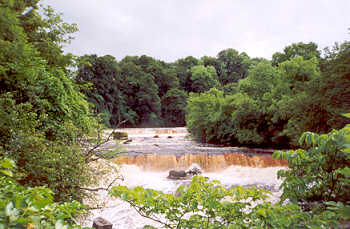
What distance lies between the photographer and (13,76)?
278 inches

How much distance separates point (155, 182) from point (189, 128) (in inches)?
564

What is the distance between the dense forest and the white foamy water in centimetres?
288

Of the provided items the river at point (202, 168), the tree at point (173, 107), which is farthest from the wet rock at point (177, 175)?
the tree at point (173, 107)

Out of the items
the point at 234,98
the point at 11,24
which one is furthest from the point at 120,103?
the point at 11,24

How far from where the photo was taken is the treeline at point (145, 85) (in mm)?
40438

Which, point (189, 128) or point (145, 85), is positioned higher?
point (145, 85)

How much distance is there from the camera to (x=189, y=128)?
25.1 m

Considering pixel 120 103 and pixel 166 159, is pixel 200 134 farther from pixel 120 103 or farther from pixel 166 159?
pixel 120 103

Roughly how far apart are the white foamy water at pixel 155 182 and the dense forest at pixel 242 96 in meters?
2.88

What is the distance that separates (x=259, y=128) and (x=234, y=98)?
3.75 metres

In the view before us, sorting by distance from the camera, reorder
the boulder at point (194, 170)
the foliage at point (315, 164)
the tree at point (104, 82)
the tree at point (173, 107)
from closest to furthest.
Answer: the foliage at point (315, 164)
the boulder at point (194, 170)
the tree at point (104, 82)
the tree at point (173, 107)

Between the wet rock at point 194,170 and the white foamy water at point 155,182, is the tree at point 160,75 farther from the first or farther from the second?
the wet rock at point 194,170

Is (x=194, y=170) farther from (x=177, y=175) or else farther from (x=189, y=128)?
(x=189, y=128)

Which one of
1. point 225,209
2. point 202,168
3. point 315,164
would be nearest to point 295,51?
point 202,168
